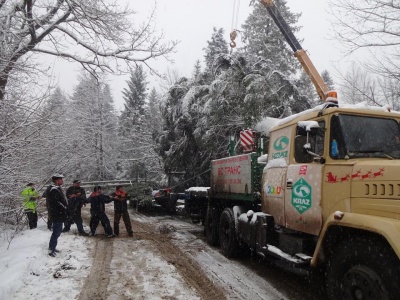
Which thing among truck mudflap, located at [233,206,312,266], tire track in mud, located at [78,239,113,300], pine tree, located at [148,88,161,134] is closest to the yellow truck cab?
truck mudflap, located at [233,206,312,266]

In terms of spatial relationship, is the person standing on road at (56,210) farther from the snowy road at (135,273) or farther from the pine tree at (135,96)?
the pine tree at (135,96)

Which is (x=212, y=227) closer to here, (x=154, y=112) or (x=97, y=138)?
(x=97, y=138)

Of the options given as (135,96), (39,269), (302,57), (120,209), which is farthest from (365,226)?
(135,96)

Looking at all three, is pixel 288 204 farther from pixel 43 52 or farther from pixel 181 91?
pixel 181 91

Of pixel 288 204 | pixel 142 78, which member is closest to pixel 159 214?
pixel 288 204

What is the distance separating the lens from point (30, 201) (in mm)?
9047

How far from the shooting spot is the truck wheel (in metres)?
7.88

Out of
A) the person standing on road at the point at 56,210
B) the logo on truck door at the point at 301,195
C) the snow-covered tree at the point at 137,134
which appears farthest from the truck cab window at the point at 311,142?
the snow-covered tree at the point at 137,134

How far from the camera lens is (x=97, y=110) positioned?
3653cm

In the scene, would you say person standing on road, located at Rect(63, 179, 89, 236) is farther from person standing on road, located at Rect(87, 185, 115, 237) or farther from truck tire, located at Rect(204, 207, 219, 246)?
truck tire, located at Rect(204, 207, 219, 246)

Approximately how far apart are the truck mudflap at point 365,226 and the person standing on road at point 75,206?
8230 mm

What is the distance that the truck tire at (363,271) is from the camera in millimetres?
3510

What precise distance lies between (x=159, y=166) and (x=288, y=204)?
902 inches

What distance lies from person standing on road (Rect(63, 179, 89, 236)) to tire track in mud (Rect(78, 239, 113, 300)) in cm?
216
